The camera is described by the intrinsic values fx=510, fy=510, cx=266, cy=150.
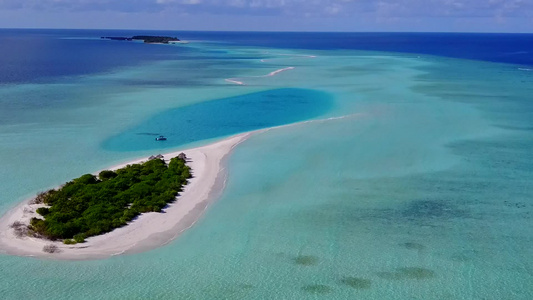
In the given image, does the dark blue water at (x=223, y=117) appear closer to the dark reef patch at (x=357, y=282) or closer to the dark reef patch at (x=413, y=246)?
the dark reef patch at (x=413, y=246)

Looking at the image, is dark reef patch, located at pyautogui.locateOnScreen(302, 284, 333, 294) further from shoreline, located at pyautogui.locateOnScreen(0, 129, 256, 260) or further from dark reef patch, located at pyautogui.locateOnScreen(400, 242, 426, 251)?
shoreline, located at pyautogui.locateOnScreen(0, 129, 256, 260)

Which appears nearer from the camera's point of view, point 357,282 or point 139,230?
point 357,282

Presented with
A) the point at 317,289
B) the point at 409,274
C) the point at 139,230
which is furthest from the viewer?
the point at 139,230

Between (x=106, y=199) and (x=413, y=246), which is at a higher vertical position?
(x=106, y=199)

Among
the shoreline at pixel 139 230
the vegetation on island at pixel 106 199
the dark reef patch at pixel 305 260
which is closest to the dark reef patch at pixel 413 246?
the dark reef patch at pixel 305 260

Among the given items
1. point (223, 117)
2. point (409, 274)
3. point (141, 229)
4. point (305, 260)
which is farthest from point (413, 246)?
point (223, 117)

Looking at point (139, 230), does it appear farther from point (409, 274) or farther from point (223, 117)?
point (223, 117)
